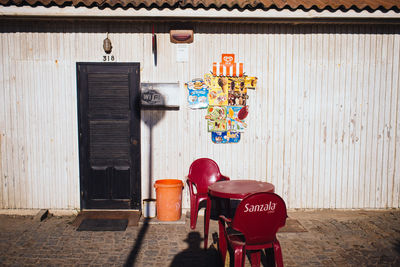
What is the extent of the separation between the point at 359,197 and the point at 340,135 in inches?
49.1

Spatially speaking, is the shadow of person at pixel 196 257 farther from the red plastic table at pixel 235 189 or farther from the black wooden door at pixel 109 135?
the black wooden door at pixel 109 135

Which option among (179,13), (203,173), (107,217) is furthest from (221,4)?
(107,217)

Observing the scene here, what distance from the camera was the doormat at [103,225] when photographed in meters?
5.29

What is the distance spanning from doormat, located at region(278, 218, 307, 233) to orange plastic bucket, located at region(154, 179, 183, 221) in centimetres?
178

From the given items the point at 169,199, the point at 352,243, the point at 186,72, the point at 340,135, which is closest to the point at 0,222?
the point at 169,199

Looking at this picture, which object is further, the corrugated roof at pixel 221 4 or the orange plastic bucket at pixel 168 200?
the orange plastic bucket at pixel 168 200

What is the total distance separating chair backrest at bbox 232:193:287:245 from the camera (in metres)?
3.09

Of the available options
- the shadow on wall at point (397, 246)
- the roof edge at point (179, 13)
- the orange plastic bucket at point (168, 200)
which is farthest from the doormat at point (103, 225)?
the shadow on wall at point (397, 246)

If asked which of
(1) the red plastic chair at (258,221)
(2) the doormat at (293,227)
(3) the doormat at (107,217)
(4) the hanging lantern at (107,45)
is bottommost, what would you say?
(2) the doormat at (293,227)

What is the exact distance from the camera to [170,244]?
15.6 feet

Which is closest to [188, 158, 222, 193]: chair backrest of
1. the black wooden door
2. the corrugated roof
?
the black wooden door

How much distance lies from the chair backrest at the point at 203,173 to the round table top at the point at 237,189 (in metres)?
0.78

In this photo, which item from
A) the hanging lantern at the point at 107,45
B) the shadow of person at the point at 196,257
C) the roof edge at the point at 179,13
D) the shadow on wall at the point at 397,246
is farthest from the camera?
the hanging lantern at the point at 107,45

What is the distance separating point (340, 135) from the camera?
6.10 m
